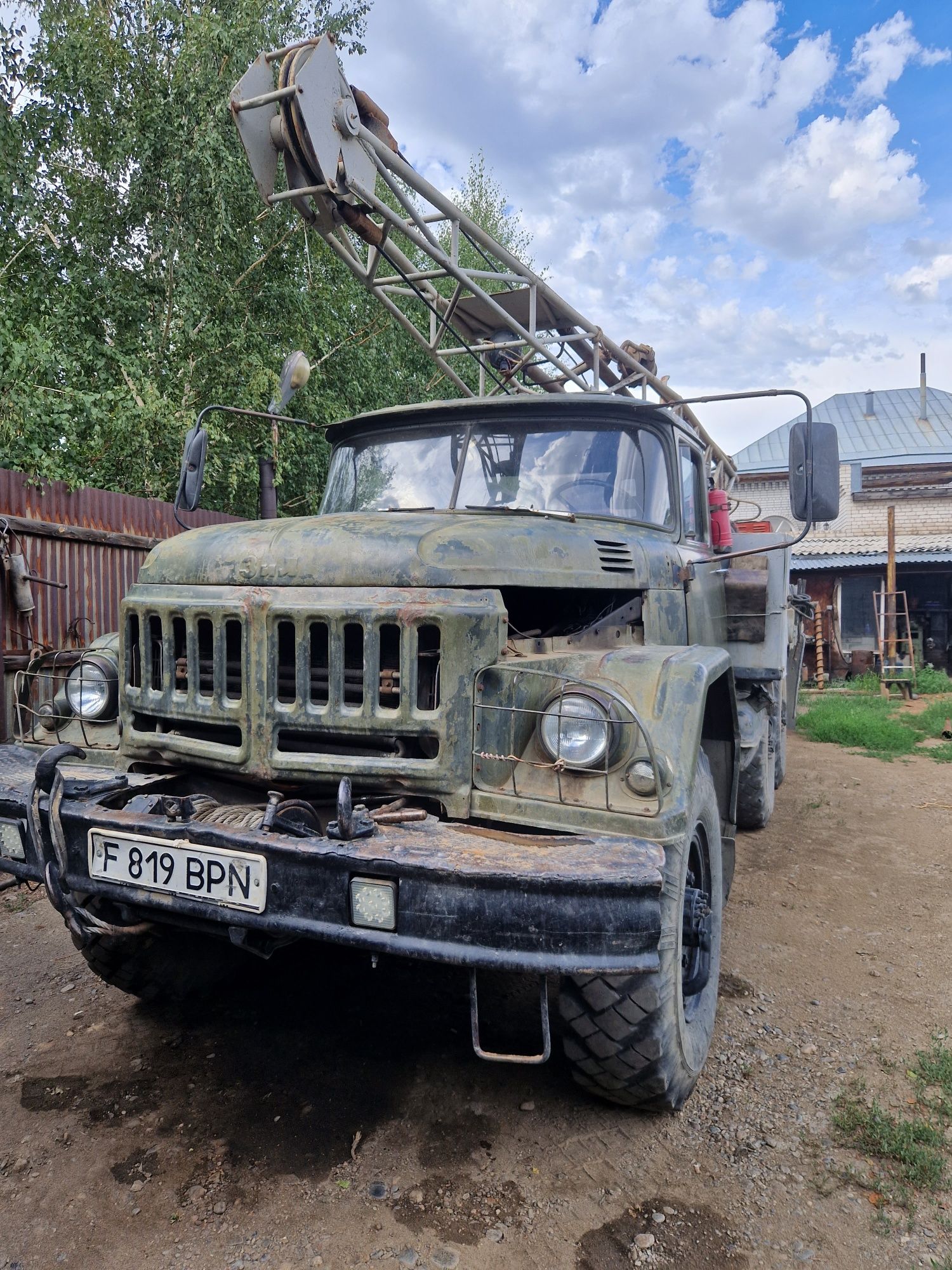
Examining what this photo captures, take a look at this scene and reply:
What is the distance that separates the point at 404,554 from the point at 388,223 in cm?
324

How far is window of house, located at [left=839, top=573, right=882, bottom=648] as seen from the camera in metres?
18.9

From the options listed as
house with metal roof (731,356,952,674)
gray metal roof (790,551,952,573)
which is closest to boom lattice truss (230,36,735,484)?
house with metal roof (731,356,952,674)

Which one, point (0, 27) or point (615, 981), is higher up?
point (0, 27)

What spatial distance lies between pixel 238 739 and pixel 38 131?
11.1 m

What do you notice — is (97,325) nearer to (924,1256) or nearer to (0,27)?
(0,27)

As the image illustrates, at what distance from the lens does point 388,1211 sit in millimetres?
2225

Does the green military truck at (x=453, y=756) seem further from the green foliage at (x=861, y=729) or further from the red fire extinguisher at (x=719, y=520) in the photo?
the green foliage at (x=861, y=729)

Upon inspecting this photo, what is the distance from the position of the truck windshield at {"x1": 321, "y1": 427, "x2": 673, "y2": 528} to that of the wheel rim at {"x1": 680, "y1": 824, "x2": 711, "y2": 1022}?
1.39m

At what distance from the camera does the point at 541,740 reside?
2.43 metres

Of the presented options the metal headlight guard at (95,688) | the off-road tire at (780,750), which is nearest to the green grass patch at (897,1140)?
the metal headlight guard at (95,688)

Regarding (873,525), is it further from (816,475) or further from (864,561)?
(816,475)

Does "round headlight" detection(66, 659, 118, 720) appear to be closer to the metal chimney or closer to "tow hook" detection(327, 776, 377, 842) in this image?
"tow hook" detection(327, 776, 377, 842)

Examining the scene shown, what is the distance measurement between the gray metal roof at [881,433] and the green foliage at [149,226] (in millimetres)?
15738

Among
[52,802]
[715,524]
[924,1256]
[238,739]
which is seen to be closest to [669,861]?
[924,1256]
